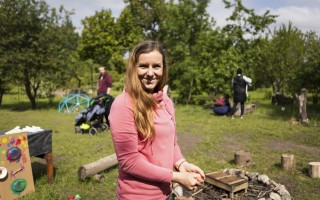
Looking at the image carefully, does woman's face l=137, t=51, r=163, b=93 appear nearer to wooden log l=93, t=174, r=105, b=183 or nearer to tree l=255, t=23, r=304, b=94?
wooden log l=93, t=174, r=105, b=183

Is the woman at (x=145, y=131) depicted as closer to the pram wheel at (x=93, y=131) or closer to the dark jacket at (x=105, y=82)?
the pram wheel at (x=93, y=131)

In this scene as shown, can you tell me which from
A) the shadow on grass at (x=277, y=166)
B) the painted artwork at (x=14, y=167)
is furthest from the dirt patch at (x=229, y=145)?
the painted artwork at (x=14, y=167)

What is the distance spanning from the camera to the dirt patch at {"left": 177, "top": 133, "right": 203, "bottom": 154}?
8.31 metres

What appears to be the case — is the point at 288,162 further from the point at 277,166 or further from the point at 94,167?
the point at 94,167

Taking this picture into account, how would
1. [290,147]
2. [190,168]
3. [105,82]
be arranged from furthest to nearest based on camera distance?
[105,82], [290,147], [190,168]

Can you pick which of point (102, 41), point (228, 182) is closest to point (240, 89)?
point (228, 182)

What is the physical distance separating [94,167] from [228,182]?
2.54 m

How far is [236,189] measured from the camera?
4828 mm

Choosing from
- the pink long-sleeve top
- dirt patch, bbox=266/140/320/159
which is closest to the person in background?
dirt patch, bbox=266/140/320/159

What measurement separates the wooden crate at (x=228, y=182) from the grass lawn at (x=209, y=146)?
1003mm

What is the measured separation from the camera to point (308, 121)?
Answer: 39.1ft

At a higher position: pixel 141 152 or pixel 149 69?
pixel 149 69

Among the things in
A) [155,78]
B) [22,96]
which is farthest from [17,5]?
[155,78]

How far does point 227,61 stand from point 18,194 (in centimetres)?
1434
